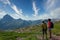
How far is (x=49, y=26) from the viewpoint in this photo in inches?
925

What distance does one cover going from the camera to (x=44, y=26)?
23.2 m

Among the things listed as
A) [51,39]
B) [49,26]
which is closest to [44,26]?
[49,26]

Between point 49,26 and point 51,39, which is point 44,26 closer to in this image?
point 49,26

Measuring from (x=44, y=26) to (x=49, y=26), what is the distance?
0.62 meters

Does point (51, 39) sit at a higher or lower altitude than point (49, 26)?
lower

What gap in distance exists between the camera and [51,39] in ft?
80.1

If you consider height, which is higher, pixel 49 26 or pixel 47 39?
pixel 49 26

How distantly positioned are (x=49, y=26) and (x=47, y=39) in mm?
1554

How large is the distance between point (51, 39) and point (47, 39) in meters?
0.68

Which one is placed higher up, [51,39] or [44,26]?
[44,26]

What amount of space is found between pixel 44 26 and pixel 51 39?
2117mm

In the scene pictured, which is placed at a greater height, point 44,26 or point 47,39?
point 44,26
